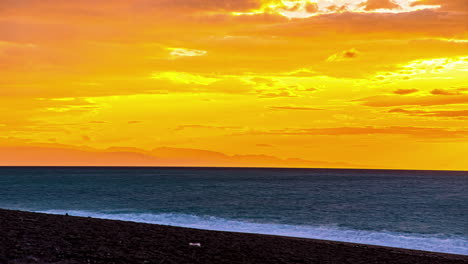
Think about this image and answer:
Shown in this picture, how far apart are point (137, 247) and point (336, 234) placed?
77.0ft

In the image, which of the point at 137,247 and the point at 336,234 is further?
the point at 336,234

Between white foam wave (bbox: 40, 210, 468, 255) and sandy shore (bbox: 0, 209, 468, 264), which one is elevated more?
white foam wave (bbox: 40, 210, 468, 255)

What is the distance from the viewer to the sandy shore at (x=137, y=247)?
17.0 metres

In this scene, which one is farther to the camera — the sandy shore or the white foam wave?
the white foam wave

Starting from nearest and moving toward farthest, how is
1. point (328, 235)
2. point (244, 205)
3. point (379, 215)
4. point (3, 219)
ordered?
point (3, 219)
point (328, 235)
point (379, 215)
point (244, 205)

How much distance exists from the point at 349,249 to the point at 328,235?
1360 centimetres

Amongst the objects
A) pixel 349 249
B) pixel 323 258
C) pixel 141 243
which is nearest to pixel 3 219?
pixel 141 243

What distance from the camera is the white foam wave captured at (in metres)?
34.9

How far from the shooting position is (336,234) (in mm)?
39625

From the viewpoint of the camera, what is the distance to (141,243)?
67.8ft

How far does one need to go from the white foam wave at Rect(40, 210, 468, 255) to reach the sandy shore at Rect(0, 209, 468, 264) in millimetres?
10511

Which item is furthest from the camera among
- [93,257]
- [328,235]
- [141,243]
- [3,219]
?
[328,235]

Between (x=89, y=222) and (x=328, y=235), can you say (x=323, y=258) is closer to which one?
(x=89, y=222)

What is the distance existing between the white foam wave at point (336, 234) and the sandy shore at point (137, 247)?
10511 millimetres
